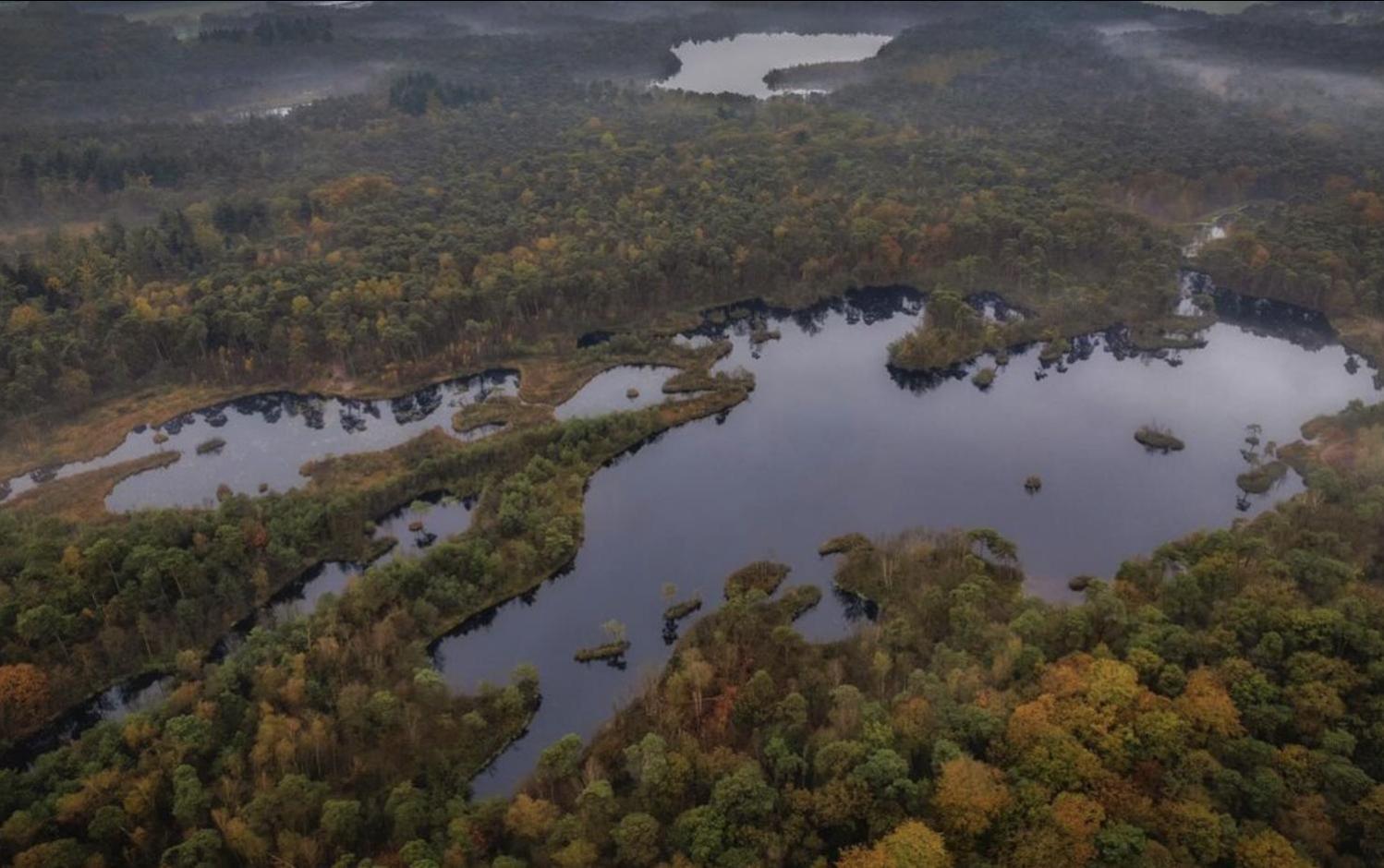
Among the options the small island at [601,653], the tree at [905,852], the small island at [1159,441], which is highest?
the tree at [905,852]

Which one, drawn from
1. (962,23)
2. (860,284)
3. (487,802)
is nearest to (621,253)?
(860,284)

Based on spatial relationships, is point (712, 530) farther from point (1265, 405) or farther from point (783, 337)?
point (1265, 405)

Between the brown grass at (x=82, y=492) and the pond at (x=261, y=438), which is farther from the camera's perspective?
the pond at (x=261, y=438)

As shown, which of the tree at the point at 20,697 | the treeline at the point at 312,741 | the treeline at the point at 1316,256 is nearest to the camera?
the treeline at the point at 312,741

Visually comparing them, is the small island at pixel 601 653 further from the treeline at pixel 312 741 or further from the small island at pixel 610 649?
the treeline at pixel 312 741

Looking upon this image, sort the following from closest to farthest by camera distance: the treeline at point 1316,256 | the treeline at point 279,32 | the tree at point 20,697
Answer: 1. the tree at point 20,697
2. the treeline at point 1316,256
3. the treeline at point 279,32

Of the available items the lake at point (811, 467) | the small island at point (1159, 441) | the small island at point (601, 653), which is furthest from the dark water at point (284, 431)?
the small island at point (1159, 441)

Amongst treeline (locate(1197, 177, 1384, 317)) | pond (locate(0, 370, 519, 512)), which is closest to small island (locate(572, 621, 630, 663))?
pond (locate(0, 370, 519, 512))
